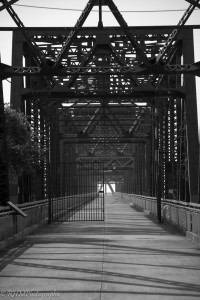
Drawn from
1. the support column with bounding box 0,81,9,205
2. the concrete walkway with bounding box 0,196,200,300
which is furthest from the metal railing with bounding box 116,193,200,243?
the support column with bounding box 0,81,9,205

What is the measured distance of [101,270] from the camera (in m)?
12.7

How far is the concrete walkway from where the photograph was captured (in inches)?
393

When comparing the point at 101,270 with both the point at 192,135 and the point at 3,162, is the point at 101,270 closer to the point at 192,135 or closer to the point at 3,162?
the point at 3,162

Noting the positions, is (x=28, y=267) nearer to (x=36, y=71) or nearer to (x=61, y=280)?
(x=61, y=280)

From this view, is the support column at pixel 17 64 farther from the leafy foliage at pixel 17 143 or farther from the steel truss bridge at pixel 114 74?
the leafy foliage at pixel 17 143

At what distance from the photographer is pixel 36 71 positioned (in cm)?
2211

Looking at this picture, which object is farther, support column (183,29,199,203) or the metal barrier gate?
the metal barrier gate

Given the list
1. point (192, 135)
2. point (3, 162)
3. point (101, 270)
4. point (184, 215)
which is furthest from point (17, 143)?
point (101, 270)

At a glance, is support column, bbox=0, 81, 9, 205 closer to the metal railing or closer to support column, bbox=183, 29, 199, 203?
the metal railing

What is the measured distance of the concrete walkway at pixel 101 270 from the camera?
9984 mm

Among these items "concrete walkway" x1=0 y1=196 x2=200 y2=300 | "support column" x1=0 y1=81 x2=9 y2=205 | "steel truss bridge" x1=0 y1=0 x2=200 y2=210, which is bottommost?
"concrete walkway" x1=0 y1=196 x2=200 y2=300

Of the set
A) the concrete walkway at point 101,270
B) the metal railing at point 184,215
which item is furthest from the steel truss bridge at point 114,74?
the concrete walkway at point 101,270

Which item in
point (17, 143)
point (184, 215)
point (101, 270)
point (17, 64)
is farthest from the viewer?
point (17, 64)

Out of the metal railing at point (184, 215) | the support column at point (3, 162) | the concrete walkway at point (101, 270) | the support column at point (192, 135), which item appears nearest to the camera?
the concrete walkway at point (101, 270)
